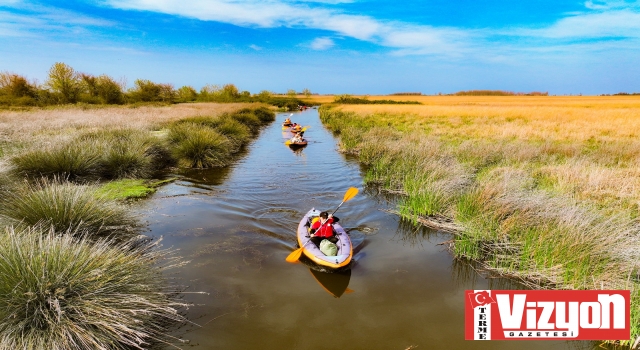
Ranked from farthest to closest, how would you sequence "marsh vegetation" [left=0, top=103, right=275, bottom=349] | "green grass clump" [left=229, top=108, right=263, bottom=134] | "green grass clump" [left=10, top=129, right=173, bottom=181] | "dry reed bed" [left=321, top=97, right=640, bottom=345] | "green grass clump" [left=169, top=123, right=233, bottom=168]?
"green grass clump" [left=229, top=108, right=263, bottom=134], "green grass clump" [left=169, top=123, right=233, bottom=168], "green grass clump" [left=10, top=129, right=173, bottom=181], "dry reed bed" [left=321, top=97, right=640, bottom=345], "marsh vegetation" [left=0, top=103, right=275, bottom=349]

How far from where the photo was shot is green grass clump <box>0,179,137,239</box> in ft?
19.7

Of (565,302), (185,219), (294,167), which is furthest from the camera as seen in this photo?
(294,167)

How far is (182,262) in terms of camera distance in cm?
660

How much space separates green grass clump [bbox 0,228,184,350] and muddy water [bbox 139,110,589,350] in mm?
888

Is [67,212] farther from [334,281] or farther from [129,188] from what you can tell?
[334,281]

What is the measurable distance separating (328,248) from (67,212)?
487 centimetres

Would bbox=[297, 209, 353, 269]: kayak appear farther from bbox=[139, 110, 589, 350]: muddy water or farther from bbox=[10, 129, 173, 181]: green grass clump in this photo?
bbox=[10, 129, 173, 181]: green grass clump

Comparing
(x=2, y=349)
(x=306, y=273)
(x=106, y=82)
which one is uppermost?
(x=106, y=82)

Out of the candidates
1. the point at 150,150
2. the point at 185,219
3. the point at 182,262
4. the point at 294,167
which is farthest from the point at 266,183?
the point at 182,262

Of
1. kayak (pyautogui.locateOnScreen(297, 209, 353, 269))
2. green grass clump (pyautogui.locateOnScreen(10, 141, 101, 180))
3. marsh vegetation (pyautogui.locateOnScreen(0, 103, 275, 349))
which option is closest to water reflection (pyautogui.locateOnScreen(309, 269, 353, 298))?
kayak (pyautogui.locateOnScreen(297, 209, 353, 269))

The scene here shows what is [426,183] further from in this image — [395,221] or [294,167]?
[294,167]

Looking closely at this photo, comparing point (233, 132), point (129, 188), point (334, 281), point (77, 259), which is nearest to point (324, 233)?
point (334, 281)

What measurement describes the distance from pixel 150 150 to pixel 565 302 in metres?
14.5

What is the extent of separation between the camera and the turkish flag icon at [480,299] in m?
5.41
